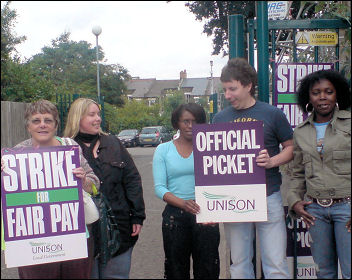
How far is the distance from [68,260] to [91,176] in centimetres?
55

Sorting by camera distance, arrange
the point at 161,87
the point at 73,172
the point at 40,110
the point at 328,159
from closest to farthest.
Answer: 1. the point at 328,159
2. the point at 73,172
3. the point at 40,110
4. the point at 161,87

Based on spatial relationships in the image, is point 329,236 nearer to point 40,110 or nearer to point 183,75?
point 40,110


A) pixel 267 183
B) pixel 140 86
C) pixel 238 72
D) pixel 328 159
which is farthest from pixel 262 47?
pixel 140 86

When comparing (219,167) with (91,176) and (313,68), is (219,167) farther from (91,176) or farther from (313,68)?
(313,68)

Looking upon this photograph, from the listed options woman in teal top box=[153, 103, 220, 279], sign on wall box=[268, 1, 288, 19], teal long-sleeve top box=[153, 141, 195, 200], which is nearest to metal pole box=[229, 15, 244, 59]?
woman in teal top box=[153, 103, 220, 279]

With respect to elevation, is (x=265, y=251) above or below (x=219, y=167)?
below

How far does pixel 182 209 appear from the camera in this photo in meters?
3.51

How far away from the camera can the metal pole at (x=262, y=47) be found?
3.54 metres

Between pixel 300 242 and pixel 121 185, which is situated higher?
pixel 121 185

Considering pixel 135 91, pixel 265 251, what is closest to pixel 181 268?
pixel 265 251

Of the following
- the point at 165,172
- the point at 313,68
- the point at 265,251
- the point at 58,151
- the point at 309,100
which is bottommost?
the point at 265,251

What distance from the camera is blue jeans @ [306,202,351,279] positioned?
285 cm

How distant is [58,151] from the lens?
2.94 m

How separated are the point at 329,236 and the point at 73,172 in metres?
1.61
